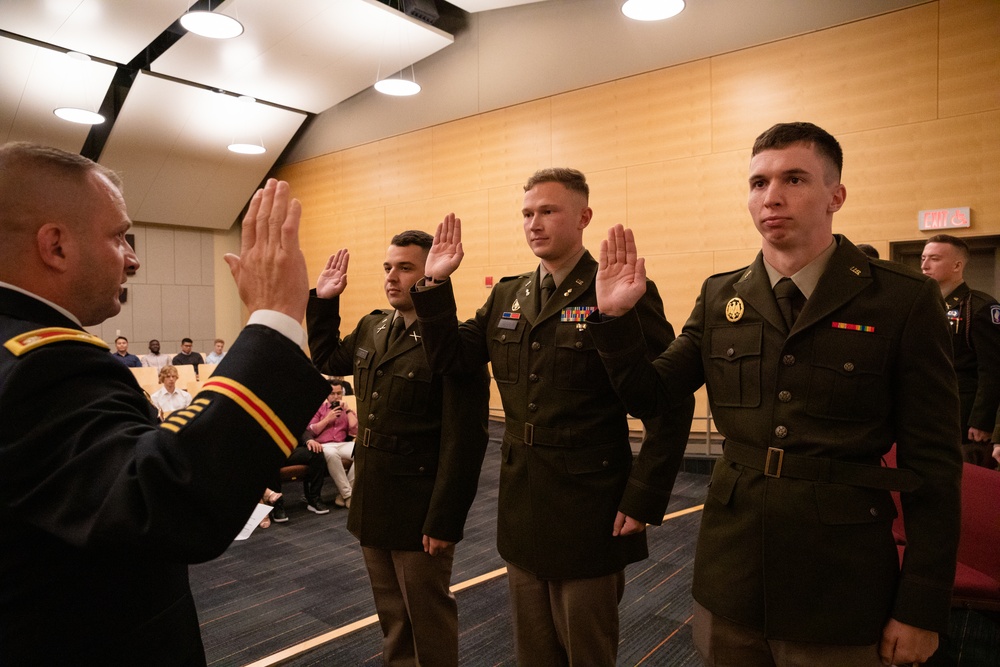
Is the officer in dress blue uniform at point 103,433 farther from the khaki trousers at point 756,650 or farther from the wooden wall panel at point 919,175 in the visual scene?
the wooden wall panel at point 919,175

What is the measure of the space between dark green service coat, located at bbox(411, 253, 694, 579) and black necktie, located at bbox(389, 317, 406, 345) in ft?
1.29

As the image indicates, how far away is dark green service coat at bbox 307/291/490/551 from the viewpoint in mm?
2145

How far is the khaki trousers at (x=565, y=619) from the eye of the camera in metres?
1.82

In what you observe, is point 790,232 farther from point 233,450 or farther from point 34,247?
point 34,247

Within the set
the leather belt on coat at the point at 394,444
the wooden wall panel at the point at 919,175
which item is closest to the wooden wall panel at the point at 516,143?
the wooden wall panel at the point at 919,175

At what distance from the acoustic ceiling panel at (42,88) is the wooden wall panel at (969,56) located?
35.8ft

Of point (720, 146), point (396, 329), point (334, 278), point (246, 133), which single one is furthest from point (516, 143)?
point (396, 329)

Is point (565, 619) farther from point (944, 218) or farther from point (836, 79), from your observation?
point (836, 79)

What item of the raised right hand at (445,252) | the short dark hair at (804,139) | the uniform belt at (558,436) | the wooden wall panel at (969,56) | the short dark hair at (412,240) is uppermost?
the wooden wall panel at (969,56)

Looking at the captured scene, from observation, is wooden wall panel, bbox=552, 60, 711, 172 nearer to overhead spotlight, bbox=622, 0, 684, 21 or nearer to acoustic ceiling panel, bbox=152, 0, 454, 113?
overhead spotlight, bbox=622, 0, 684, 21

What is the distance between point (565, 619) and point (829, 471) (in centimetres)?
93

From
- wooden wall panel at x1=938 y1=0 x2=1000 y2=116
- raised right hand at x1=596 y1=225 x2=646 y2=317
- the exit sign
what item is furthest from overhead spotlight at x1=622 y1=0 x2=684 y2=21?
raised right hand at x1=596 y1=225 x2=646 y2=317

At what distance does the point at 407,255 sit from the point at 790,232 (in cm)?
144

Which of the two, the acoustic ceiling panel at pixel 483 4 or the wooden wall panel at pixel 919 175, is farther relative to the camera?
the acoustic ceiling panel at pixel 483 4
